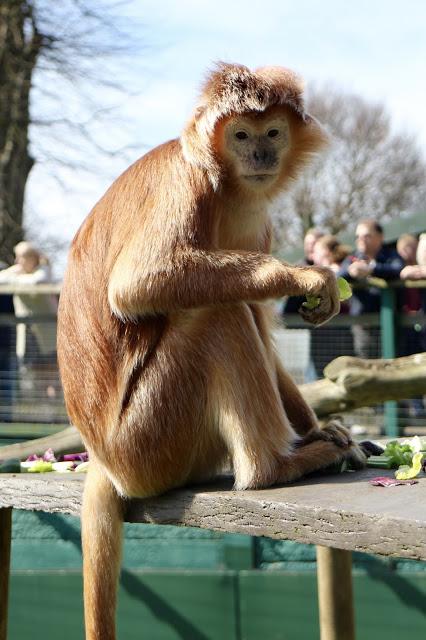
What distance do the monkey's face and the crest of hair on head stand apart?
6cm

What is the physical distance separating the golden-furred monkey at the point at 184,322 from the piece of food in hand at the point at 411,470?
0.28m

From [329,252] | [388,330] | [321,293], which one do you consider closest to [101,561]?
[321,293]

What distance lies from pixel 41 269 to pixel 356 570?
5.12m

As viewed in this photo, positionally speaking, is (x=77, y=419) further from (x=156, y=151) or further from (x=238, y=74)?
(x=238, y=74)

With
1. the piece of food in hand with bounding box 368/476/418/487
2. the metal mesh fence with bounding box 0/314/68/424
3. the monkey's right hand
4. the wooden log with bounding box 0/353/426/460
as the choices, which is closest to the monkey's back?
the monkey's right hand

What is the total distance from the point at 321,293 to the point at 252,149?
26.7 inches

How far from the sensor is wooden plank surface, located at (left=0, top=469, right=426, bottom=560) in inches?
117

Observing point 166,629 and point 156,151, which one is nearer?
point 156,151

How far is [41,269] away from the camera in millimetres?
10055

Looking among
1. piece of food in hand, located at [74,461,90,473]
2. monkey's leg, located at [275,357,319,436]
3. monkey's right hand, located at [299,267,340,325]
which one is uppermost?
monkey's right hand, located at [299,267,340,325]

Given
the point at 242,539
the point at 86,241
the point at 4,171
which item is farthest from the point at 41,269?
the point at 4,171

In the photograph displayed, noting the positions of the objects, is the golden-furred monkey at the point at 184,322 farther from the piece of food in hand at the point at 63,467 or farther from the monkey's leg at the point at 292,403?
the piece of food in hand at the point at 63,467

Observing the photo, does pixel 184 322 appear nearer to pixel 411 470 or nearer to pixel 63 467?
pixel 411 470

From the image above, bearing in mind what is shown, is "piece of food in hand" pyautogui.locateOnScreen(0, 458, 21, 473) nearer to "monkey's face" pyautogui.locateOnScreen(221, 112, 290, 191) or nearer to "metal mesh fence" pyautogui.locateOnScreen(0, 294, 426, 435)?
"monkey's face" pyautogui.locateOnScreen(221, 112, 290, 191)
